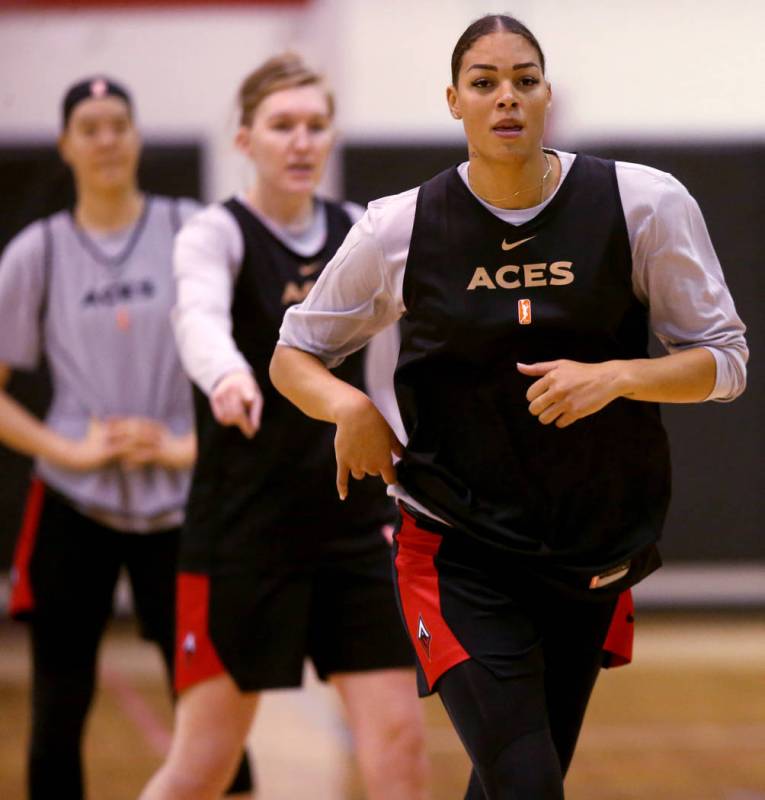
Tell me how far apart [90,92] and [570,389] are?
6.56 feet

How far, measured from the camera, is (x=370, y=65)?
6863 millimetres

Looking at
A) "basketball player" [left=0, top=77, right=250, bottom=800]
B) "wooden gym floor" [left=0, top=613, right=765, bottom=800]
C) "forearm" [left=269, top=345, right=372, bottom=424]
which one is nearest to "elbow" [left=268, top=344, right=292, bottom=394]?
"forearm" [left=269, top=345, right=372, bottom=424]

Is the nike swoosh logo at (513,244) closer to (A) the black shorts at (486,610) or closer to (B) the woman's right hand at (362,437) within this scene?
(B) the woman's right hand at (362,437)

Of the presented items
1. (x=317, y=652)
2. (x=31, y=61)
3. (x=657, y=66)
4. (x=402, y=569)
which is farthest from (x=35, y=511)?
(x=657, y=66)

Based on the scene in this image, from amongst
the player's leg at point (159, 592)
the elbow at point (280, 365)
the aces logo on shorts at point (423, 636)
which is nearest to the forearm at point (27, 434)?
A: the player's leg at point (159, 592)

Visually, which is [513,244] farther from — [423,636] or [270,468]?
[270,468]

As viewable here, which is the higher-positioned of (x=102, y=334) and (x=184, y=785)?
(x=102, y=334)

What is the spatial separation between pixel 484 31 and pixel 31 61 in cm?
516

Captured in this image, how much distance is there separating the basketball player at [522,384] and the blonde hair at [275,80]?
93cm

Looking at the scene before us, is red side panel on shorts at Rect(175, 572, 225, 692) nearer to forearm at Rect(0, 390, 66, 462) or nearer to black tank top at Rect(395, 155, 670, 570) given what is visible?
forearm at Rect(0, 390, 66, 462)

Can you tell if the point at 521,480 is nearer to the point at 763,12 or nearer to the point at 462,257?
the point at 462,257

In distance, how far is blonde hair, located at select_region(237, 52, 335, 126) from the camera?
3.12 meters

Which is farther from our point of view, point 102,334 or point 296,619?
point 102,334

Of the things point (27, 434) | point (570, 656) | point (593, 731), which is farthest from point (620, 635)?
point (593, 731)
